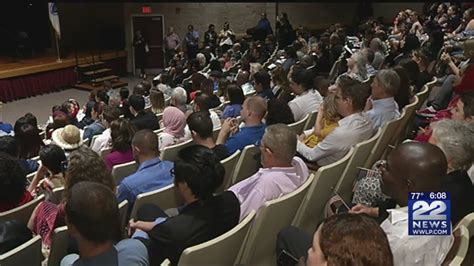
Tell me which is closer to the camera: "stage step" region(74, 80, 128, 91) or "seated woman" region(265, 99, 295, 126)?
"seated woman" region(265, 99, 295, 126)

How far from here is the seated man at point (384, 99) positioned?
4.12m

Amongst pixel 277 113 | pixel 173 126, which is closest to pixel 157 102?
pixel 173 126

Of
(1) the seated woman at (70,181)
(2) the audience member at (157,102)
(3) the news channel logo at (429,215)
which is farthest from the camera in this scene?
(2) the audience member at (157,102)

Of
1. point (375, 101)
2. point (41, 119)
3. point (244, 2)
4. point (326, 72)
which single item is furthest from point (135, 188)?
point (244, 2)

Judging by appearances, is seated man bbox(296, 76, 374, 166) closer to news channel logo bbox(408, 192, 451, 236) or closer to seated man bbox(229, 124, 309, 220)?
seated man bbox(229, 124, 309, 220)

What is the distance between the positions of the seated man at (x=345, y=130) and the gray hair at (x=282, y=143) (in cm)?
77

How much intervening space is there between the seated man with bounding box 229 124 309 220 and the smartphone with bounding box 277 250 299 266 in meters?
0.35

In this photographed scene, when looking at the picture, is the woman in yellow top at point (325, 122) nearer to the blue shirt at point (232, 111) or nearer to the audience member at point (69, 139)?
the blue shirt at point (232, 111)

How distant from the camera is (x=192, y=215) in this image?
2287 mm

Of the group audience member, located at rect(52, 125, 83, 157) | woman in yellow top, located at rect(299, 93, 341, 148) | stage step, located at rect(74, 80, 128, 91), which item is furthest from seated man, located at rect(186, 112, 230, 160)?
stage step, located at rect(74, 80, 128, 91)

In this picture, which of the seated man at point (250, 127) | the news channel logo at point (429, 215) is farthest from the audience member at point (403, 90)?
the news channel logo at point (429, 215)

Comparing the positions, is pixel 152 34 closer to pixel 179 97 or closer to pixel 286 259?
pixel 179 97

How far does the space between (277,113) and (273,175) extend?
4.77ft

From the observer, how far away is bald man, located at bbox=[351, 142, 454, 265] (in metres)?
1.83
